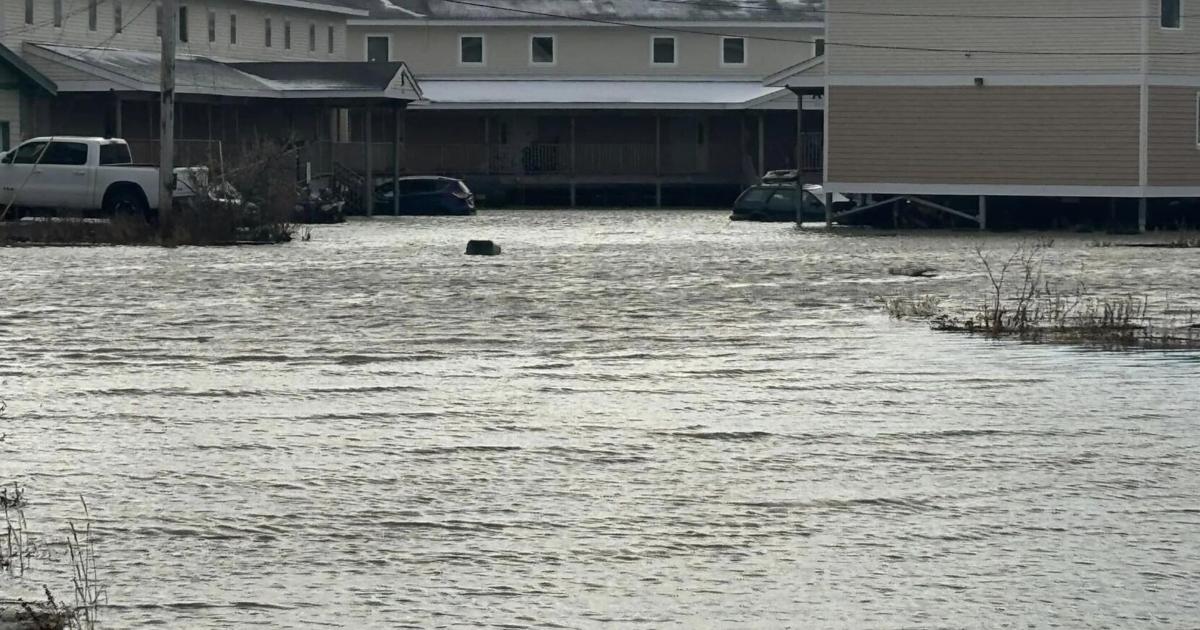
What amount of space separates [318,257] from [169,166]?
620 centimetres

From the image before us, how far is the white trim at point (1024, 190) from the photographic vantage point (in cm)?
4684

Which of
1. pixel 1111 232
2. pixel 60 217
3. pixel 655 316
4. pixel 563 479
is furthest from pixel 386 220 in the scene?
pixel 563 479

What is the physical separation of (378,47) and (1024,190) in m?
33.2

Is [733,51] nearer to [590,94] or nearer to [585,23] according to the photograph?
[585,23]

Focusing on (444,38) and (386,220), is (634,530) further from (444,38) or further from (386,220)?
(444,38)

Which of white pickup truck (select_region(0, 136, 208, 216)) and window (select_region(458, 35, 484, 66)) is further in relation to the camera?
window (select_region(458, 35, 484, 66))

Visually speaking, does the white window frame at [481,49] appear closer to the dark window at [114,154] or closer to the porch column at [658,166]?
the porch column at [658,166]

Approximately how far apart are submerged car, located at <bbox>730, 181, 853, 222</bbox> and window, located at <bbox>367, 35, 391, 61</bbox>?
21.6m

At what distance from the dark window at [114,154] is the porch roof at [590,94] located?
20.5 meters

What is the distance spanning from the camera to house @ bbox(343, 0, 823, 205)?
69.1 m

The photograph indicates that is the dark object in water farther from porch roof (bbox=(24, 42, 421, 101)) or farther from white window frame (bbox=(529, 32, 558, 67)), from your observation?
white window frame (bbox=(529, 32, 558, 67))

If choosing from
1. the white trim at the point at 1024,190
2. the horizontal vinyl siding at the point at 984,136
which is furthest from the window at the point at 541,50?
the white trim at the point at 1024,190

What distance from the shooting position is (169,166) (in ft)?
132

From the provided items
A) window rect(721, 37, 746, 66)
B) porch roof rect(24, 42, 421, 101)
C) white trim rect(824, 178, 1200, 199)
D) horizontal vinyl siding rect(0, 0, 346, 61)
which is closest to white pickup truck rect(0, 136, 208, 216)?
porch roof rect(24, 42, 421, 101)
